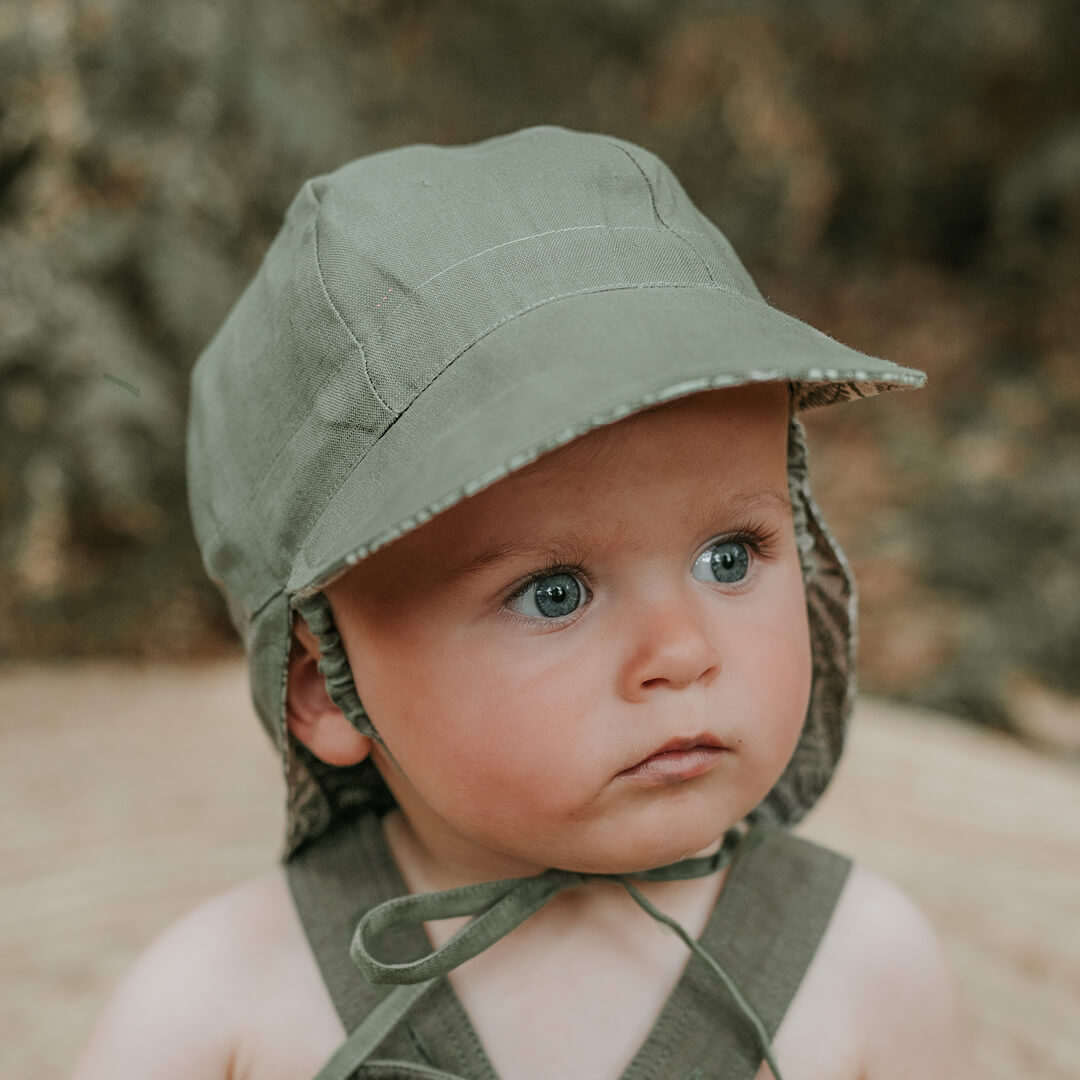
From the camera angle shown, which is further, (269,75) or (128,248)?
(269,75)

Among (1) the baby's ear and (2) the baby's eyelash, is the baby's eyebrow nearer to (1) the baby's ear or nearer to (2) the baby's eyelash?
(2) the baby's eyelash

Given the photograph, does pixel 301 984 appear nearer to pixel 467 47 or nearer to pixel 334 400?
pixel 334 400

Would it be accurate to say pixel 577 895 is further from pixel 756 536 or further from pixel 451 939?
pixel 756 536

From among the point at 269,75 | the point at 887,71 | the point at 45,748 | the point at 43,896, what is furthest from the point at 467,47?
the point at 43,896

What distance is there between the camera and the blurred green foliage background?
2.33m

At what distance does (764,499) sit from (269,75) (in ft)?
6.99

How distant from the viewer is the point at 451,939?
95 cm

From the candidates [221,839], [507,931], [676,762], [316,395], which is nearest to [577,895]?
[507,931]

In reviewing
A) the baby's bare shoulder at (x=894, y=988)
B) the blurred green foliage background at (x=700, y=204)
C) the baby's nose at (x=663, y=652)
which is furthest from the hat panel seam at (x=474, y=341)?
the blurred green foliage background at (x=700, y=204)

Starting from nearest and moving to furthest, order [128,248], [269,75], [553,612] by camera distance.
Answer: [553,612]
[128,248]
[269,75]

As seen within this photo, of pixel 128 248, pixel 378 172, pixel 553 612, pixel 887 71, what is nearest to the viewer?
pixel 553 612

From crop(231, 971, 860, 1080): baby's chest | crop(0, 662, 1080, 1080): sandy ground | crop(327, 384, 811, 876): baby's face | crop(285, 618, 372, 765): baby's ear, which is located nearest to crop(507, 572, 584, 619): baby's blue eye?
crop(327, 384, 811, 876): baby's face

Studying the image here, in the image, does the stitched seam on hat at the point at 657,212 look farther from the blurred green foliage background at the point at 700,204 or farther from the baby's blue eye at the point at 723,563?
the blurred green foliage background at the point at 700,204

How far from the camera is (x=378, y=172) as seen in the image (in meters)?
0.98
